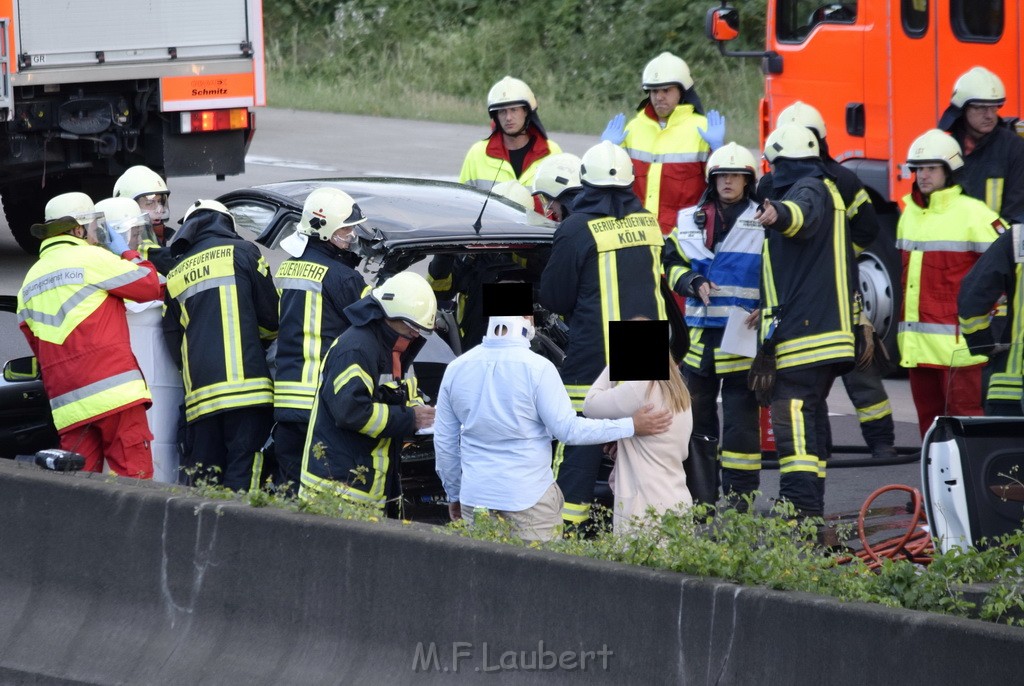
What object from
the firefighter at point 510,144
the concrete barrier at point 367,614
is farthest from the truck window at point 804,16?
the concrete barrier at point 367,614

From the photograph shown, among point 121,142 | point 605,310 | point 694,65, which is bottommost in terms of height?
point 605,310

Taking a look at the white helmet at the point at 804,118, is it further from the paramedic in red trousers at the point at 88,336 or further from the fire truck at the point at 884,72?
the paramedic in red trousers at the point at 88,336

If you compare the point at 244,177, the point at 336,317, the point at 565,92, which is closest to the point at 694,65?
the point at 565,92

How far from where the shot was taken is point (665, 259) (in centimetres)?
751

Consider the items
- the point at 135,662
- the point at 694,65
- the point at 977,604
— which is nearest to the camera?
the point at 977,604

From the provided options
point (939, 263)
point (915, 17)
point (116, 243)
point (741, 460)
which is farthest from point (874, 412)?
point (116, 243)

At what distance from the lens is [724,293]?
7.26 meters

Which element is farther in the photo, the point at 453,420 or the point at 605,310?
the point at 605,310

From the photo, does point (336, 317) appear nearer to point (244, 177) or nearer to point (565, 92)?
point (244, 177)

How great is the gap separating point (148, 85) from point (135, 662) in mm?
7549

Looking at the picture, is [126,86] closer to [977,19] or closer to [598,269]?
[977,19]

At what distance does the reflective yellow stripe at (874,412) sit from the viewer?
317 inches

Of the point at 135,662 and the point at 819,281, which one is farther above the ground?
the point at 819,281

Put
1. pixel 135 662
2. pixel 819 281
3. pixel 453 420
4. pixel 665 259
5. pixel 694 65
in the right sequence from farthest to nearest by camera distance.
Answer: pixel 694 65
pixel 665 259
pixel 819 281
pixel 453 420
pixel 135 662
